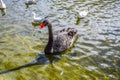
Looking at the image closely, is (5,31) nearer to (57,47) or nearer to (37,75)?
(57,47)

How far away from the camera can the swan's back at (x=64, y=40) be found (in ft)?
39.0

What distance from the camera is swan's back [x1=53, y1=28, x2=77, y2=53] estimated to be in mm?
11883

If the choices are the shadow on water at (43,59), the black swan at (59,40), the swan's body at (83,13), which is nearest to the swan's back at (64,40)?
the black swan at (59,40)

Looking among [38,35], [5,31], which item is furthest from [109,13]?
[5,31]

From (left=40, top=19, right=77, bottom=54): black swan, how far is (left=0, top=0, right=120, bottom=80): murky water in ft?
1.02

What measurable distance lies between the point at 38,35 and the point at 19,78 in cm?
393

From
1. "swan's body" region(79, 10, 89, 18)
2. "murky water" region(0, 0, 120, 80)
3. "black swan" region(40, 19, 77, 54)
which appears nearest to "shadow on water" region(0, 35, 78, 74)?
"murky water" region(0, 0, 120, 80)

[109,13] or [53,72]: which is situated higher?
[109,13]

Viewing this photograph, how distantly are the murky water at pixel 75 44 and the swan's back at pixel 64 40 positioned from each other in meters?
0.32

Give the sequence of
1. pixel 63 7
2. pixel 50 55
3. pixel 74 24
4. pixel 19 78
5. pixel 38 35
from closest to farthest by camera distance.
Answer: pixel 19 78 → pixel 50 55 → pixel 38 35 → pixel 74 24 → pixel 63 7

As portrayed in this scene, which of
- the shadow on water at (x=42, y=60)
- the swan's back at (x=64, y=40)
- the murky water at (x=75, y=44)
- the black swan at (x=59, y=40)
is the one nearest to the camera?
the murky water at (x=75, y=44)

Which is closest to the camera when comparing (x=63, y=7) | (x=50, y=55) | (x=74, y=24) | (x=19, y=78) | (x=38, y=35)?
(x=19, y=78)

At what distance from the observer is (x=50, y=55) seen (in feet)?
38.1

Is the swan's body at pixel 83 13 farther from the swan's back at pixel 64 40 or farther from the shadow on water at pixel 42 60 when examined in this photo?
the shadow on water at pixel 42 60
